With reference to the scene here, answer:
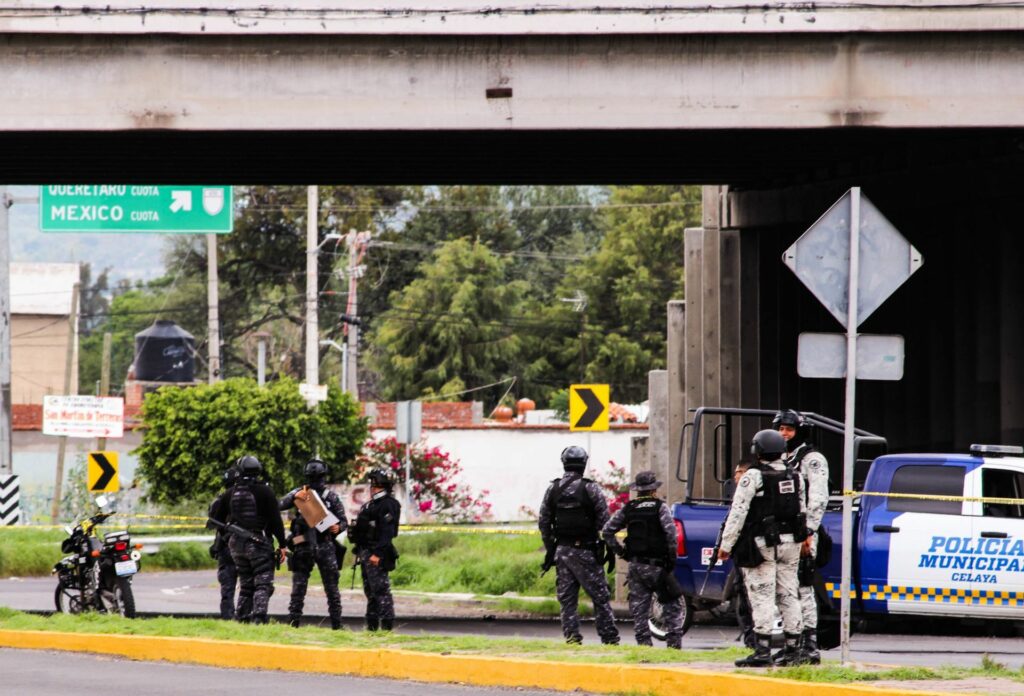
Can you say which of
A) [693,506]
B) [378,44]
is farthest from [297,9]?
[693,506]

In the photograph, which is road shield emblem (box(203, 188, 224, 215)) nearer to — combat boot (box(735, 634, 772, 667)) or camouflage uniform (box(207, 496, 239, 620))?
camouflage uniform (box(207, 496, 239, 620))

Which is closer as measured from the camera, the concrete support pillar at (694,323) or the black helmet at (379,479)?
the black helmet at (379,479)

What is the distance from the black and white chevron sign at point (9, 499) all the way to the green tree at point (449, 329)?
42732 mm

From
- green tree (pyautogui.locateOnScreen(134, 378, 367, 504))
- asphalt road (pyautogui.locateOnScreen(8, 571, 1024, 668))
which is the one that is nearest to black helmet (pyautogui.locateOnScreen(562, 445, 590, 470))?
asphalt road (pyautogui.locateOnScreen(8, 571, 1024, 668))

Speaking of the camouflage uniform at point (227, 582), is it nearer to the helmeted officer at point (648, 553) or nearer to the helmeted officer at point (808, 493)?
the helmeted officer at point (648, 553)

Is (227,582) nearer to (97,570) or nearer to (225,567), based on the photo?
(225,567)

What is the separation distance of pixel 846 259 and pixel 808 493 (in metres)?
1.84

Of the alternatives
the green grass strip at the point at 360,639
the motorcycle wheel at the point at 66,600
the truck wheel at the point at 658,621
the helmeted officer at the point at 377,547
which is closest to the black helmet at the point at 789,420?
the green grass strip at the point at 360,639

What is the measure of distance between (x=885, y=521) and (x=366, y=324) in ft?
213

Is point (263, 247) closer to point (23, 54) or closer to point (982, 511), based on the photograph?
point (23, 54)

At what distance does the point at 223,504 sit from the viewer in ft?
55.2

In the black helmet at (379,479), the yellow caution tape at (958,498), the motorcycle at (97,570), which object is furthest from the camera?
the motorcycle at (97,570)

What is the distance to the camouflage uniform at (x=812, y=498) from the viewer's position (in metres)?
11.9

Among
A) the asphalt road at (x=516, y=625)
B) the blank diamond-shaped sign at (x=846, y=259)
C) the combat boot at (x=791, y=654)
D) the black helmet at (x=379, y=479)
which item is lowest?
the asphalt road at (x=516, y=625)
